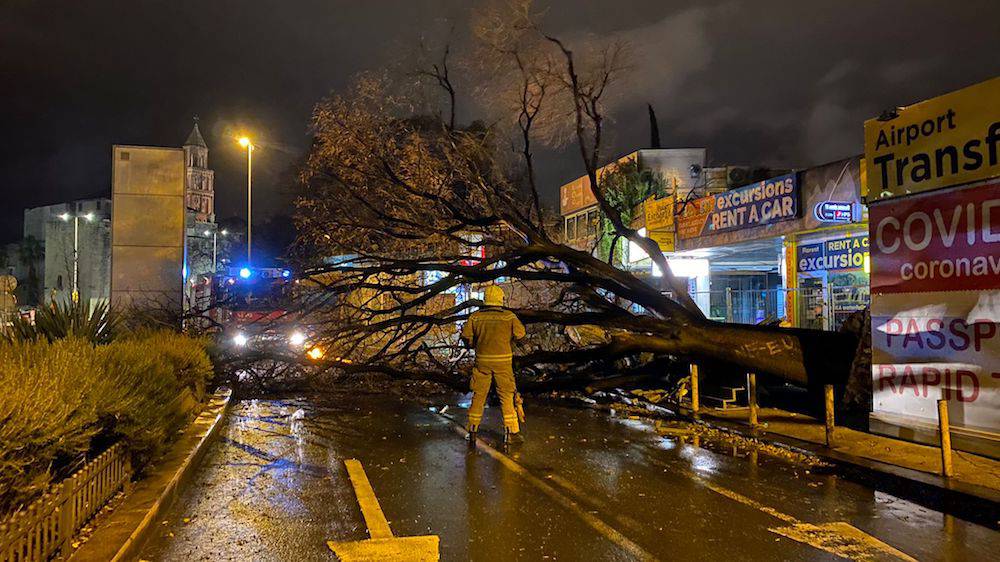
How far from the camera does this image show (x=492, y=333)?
8867mm

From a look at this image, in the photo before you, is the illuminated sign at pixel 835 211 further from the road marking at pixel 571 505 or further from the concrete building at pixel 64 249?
the concrete building at pixel 64 249

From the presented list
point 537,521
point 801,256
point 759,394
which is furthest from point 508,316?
point 801,256

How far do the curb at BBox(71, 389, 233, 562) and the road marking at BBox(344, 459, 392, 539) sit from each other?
1.57 meters

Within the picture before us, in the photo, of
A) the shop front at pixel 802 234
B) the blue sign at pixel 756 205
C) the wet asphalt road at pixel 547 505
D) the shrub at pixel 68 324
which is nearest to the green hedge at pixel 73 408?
the wet asphalt road at pixel 547 505

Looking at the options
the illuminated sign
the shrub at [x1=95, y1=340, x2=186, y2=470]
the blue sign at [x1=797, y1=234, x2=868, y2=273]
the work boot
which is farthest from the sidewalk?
the blue sign at [x1=797, y1=234, x2=868, y2=273]

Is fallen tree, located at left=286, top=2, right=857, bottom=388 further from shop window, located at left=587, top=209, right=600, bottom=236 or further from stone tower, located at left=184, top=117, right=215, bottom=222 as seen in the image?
stone tower, located at left=184, top=117, right=215, bottom=222

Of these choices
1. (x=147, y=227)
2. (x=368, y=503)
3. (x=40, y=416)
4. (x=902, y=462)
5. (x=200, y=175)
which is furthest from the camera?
(x=200, y=175)

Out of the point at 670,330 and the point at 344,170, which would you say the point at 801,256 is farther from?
the point at 344,170

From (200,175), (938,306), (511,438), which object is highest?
(200,175)

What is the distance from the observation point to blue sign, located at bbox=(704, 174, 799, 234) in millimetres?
17941

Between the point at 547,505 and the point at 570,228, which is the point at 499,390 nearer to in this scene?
the point at 547,505

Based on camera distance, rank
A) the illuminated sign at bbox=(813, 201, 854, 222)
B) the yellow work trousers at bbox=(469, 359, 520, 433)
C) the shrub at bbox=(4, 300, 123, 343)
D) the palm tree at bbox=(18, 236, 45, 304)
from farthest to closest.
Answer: the palm tree at bbox=(18, 236, 45, 304), the illuminated sign at bbox=(813, 201, 854, 222), the shrub at bbox=(4, 300, 123, 343), the yellow work trousers at bbox=(469, 359, 520, 433)

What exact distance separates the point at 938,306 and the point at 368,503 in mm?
6685

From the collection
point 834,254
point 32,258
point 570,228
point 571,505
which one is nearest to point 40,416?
point 571,505
